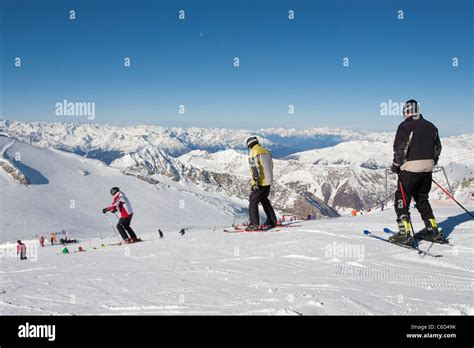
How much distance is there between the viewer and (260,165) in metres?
11.8

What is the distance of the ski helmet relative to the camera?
849cm

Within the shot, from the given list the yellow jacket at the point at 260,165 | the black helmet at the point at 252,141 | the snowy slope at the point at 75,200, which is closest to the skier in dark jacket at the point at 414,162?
the yellow jacket at the point at 260,165

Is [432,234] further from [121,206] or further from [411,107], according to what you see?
[121,206]

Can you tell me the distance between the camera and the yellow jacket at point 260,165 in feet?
38.2

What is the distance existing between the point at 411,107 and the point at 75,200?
316 feet

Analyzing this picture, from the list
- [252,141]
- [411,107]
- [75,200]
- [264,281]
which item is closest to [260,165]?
[252,141]

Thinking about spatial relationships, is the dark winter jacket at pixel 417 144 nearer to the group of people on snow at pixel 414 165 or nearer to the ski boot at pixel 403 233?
the group of people on snow at pixel 414 165

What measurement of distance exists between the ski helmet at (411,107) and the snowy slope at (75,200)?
64.0 meters
